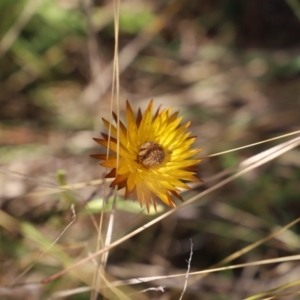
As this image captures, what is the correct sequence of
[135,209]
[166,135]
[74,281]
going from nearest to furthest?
[166,135]
[135,209]
[74,281]

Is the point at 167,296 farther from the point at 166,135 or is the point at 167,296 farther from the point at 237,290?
the point at 166,135

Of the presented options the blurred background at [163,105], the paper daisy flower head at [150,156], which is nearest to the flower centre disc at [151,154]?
the paper daisy flower head at [150,156]

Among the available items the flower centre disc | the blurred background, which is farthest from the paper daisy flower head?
the blurred background

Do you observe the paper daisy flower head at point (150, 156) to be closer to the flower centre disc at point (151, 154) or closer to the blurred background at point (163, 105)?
the flower centre disc at point (151, 154)

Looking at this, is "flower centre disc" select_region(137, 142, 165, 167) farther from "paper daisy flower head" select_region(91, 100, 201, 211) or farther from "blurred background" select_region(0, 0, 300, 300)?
"blurred background" select_region(0, 0, 300, 300)

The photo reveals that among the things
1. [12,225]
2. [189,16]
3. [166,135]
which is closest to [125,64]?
[189,16]

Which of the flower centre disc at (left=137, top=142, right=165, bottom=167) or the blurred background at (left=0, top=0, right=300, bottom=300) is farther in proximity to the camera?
the blurred background at (left=0, top=0, right=300, bottom=300)

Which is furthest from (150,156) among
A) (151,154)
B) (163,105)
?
(163,105)
